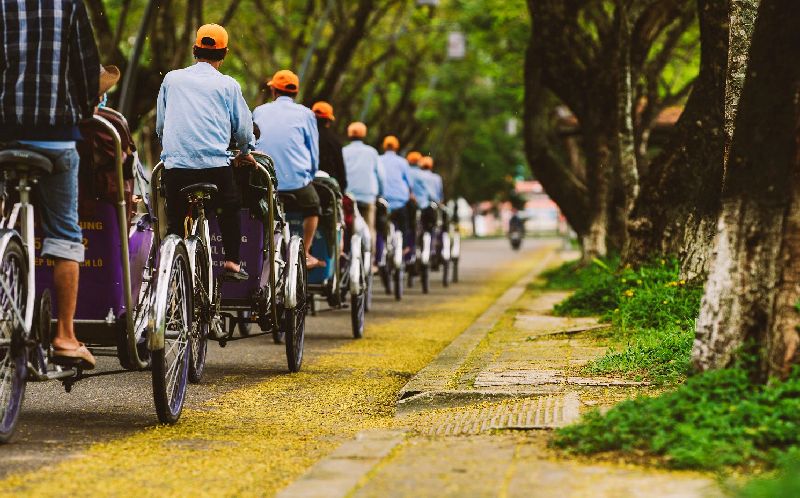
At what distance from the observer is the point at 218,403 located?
26.1 ft

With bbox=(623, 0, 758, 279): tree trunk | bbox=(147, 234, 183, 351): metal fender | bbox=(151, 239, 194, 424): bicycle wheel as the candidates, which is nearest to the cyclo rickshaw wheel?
bbox=(151, 239, 194, 424): bicycle wheel

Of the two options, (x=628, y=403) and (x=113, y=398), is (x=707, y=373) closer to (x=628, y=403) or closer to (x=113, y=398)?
(x=628, y=403)

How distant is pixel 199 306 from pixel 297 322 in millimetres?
1716

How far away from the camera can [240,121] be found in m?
8.30

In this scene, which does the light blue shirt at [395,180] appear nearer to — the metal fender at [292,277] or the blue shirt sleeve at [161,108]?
the metal fender at [292,277]

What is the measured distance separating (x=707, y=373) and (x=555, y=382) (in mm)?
1947

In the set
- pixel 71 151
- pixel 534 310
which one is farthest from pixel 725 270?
pixel 534 310

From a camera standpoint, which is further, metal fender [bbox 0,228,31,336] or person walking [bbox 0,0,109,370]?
person walking [bbox 0,0,109,370]

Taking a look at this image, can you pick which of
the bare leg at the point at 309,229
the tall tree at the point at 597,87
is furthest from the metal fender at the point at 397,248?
the bare leg at the point at 309,229

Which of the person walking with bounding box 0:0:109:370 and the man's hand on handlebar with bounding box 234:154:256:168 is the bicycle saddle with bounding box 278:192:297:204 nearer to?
the man's hand on handlebar with bounding box 234:154:256:168

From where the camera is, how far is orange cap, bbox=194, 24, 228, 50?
27.2 feet

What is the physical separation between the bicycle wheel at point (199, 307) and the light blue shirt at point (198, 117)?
491mm

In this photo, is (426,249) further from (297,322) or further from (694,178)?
(297,322)

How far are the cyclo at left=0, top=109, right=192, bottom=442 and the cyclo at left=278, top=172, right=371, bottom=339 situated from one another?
4.25m
